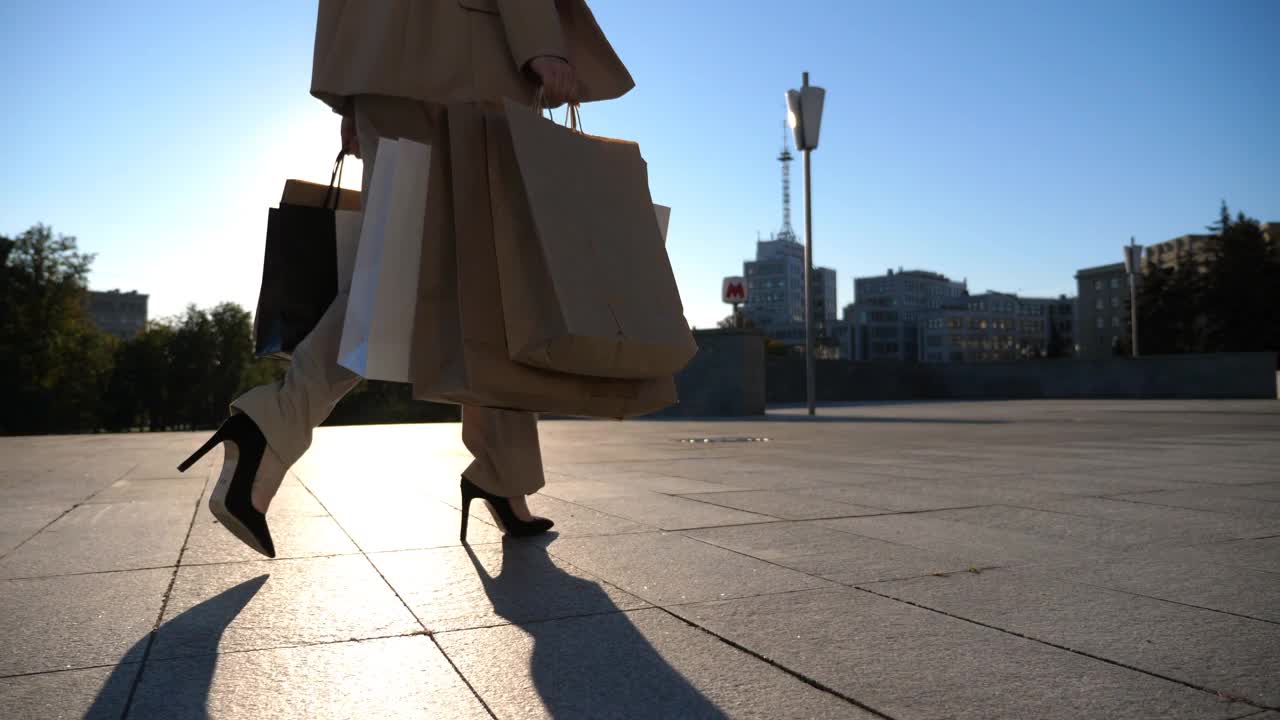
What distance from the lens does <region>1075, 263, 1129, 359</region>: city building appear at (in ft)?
420

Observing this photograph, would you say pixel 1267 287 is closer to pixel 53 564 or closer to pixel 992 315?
pixel 53 564

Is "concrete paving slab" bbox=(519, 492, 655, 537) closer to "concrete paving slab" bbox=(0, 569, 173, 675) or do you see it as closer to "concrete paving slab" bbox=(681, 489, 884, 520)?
"concrete paving slab" bbox=(681, 489, 884, 520)

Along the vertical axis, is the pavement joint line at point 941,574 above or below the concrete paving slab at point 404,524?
above

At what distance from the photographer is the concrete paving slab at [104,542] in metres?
2.96

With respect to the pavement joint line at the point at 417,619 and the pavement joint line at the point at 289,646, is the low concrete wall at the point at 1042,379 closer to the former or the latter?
the pavement joint line at the point at 417,619

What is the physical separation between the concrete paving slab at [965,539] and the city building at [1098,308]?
135 meters

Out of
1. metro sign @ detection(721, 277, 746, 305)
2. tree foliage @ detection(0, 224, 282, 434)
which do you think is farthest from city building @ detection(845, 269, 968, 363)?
metro sign @ detection(721, 277, 746, 305)

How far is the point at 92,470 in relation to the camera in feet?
23.1

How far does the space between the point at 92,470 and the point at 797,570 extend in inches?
244

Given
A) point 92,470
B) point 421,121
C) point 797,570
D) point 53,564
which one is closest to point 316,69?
point 421,121

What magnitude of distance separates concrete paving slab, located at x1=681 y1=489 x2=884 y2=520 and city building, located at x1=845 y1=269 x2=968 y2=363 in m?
140

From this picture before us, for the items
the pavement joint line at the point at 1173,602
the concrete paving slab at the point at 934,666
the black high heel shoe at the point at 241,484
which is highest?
the black high heel shoe at the point at 241,484

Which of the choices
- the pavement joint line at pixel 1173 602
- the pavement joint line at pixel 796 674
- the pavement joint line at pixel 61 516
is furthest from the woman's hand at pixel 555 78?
the pavement joint line at pixel 61 516

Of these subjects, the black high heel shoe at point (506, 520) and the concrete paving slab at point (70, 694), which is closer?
the concrete paving slab at point (70, 694)
